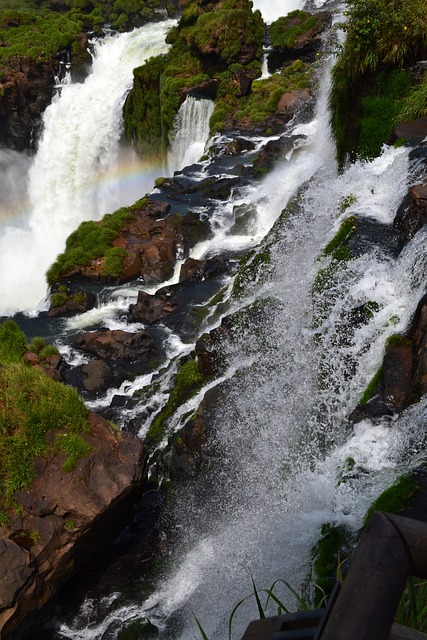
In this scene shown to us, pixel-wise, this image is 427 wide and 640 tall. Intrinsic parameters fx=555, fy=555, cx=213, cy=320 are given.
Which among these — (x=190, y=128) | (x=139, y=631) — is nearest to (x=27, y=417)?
(x=139, y=631)

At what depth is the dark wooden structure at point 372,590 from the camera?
44.1 inches

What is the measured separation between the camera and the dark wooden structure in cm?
112

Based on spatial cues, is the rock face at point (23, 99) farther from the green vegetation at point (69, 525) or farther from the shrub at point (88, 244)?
the green vegetation at point (69, 525)

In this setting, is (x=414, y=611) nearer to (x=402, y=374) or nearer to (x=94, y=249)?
(x=402, y=374)

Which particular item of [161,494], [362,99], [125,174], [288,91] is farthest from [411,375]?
[125,174]

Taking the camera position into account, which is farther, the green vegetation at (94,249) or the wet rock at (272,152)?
the wet rock at (272,152)

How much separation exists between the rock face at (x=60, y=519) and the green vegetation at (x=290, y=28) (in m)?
23.9

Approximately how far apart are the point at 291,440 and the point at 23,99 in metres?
27.1

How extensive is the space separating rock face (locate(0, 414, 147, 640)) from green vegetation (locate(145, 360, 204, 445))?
191 cm

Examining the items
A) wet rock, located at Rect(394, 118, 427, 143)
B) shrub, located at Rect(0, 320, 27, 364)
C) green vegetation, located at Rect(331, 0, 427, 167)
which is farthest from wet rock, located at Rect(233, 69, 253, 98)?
shrub, located at Rect(0, 320, 27, 364)

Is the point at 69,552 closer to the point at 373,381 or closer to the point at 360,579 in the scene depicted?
the point at 373,381

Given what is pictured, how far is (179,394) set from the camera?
401 inches

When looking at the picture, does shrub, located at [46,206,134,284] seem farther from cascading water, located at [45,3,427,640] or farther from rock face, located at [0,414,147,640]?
rock face, located at [0,414,147,640]

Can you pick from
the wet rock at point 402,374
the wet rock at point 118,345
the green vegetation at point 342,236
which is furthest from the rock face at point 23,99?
the wet rock at point 402,374
